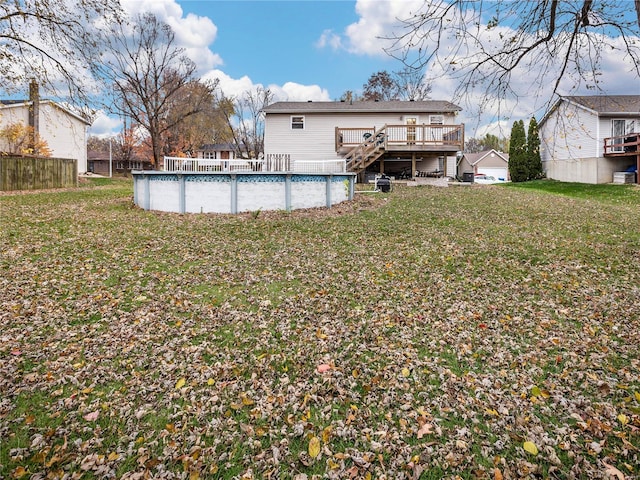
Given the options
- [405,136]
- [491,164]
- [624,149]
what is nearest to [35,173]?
[405,136]

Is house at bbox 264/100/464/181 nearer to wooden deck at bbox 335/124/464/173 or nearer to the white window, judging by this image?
the white window

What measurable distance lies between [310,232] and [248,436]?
6832mm

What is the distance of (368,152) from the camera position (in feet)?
65.3

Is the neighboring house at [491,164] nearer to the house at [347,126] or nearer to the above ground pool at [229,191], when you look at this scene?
the house at [347,126]

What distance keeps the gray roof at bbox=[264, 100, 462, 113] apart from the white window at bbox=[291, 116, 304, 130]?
0.49m

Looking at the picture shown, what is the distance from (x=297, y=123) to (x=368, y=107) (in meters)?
4.34

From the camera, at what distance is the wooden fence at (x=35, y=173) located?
17938mm

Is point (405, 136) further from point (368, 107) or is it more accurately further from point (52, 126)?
point (52, 126)

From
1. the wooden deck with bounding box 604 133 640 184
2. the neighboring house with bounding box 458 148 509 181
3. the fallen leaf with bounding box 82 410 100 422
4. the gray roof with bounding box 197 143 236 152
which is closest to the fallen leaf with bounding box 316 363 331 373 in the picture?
the fallen leaf with bounding box 82 410 100 422

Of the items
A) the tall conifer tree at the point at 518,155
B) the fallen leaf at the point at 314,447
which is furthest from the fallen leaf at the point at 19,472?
the tall conifer tree at the point at 518,155

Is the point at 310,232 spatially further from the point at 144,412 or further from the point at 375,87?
the point at 375,87

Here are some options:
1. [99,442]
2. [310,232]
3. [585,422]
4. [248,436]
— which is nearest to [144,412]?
[99,442]

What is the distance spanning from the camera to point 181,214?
460 inches

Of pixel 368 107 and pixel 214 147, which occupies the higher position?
pixel 214 147
